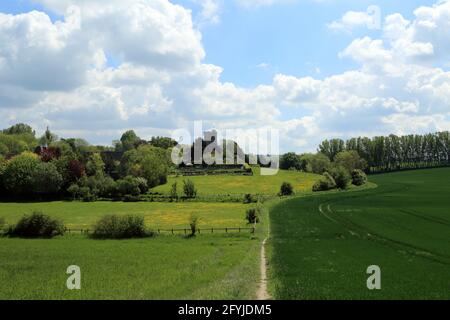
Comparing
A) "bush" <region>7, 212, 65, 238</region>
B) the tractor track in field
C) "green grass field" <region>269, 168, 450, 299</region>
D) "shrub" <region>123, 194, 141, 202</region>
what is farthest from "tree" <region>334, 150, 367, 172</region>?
"bush" <region>7, 212, 65, 238</region>

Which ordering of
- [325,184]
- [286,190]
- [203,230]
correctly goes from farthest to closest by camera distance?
[325,184] → [286,190] → [203,230]

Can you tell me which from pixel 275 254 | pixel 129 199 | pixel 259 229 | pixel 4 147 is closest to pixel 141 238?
pixel 259 229

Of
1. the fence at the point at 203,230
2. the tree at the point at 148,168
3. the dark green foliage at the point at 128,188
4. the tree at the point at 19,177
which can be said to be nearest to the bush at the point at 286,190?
the dark green foliage at the point at 128,188

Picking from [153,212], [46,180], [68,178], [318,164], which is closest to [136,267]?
[153,212]

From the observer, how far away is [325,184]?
12525cm

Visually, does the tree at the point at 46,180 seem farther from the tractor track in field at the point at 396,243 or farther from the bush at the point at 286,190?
the tractor track in field at the point at 396,243

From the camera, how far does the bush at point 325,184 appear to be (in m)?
124

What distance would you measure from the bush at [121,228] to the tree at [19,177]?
2534 inches

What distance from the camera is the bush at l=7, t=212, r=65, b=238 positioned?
61.2 meters

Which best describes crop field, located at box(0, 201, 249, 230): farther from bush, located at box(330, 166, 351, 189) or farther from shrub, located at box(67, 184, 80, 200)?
bush, located at box(330, 166, 351, 189)

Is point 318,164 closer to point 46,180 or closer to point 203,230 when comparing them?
point 46,180

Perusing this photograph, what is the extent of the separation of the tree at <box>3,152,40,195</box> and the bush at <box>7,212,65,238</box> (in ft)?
188

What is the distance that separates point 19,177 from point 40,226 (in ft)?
200

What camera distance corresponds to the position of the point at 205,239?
177ft
